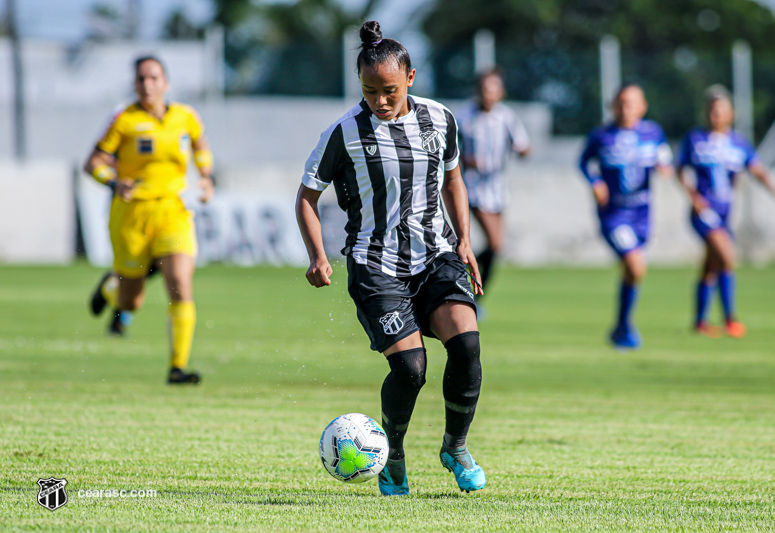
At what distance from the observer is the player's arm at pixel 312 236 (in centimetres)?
426

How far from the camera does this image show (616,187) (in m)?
9.97

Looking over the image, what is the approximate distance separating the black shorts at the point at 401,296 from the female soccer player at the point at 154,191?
3.00 meters

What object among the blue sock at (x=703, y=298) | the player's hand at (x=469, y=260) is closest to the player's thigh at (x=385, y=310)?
the player's hand at (x=469, y=260)

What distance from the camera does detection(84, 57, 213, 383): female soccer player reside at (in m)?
7.19

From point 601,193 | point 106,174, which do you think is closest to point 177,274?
point 106,174

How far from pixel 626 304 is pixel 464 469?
19.3 ft

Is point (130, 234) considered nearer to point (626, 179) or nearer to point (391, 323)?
point (391, 323)

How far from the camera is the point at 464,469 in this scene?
166 inches

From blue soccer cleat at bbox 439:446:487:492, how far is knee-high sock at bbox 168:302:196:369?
10.6 ft

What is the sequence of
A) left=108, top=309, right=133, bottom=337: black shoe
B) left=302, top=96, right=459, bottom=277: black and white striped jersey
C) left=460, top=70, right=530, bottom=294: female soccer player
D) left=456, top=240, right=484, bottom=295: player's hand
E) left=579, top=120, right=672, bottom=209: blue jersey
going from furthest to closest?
left=460, top=70, right=530, bottom=294: female soccer player, left=108, top=309, right=133, bottom=337: black shoe, left=579, top=120, right=672, bottom=209: blue jersey, left=456, top=240, right=484, bottom=295: player's hand, left=302, top=96, right=459, bottom=277: black and white striped jersey

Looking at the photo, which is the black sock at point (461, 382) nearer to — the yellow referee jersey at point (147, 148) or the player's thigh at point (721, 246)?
the yellow referee jersey at point (147, 148)

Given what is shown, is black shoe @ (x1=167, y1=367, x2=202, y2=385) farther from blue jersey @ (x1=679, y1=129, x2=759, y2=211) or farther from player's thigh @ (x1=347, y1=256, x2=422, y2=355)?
blue jersey @ (x1=679, y1=129, x2=759, y2=211)

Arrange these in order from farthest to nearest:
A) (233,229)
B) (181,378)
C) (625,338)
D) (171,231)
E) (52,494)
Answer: (233,229)
(625,338)
(171,231)
(181,378)
(52,494)

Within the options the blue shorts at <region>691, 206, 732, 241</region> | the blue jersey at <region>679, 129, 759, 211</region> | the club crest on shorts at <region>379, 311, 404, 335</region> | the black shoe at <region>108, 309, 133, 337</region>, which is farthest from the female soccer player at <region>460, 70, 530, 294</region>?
the club crest on shorts at <region>379, 311, 404, 335</region>
